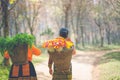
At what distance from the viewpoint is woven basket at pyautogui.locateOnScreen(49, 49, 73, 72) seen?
7.60m

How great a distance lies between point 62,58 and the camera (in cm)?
764

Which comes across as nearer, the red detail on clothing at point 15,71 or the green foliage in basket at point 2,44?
the red detail on clothing at point 15,71

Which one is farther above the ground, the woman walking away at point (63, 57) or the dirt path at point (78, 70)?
the woman walking away at point (63, 57)

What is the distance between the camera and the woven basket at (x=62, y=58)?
24.9 feet

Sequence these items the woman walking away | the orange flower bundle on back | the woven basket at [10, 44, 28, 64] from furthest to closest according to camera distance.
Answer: the woven basket at [10, 44, 28, 64] < the woman walking away < the orange flower bundle on back

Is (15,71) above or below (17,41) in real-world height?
below

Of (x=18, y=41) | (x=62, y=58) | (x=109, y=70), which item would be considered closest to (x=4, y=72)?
(x=109, y=70)

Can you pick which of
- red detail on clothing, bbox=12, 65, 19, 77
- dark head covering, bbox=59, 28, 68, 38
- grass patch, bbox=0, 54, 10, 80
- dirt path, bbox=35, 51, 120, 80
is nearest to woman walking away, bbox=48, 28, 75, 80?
dark head covering, bbox=59, 28, 68, 38

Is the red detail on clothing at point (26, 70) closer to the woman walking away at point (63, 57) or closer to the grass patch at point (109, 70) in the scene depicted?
the woman walking away at point (63, 57)

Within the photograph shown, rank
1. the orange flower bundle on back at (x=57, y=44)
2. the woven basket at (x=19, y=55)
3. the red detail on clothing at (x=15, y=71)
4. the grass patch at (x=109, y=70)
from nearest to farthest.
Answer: the orange flower bundle on back at (x=57, y=44) < the red detail on clothing at (x=15, y=71) < the woven basket at (x=19, y=55) < the grass patch at (x=109, y=70)

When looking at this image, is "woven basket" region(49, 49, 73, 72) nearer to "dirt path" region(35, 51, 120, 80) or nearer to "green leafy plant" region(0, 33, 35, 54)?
"green leafy plant" region(0, 33, 35, 54)

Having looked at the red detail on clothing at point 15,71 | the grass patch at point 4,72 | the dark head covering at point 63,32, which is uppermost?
the dark head covering at point 63,32

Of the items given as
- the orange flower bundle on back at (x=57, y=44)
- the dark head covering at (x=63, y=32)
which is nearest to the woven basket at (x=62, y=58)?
the orange flower bundle on back at (x=57, y=44)

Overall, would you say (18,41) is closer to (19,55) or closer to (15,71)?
(19,55)
